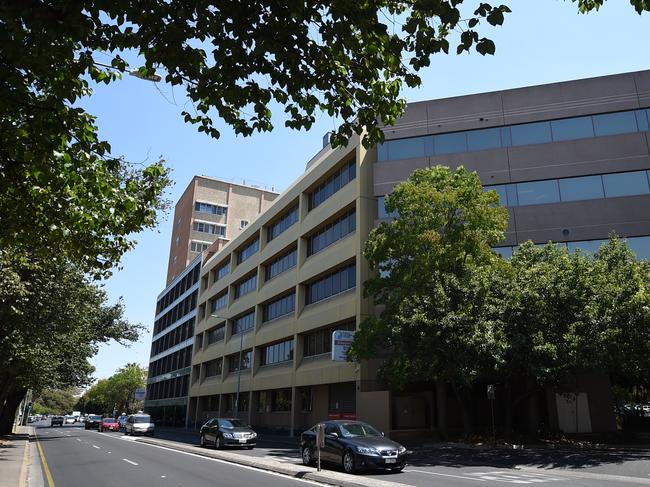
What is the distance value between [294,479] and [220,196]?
6919cm

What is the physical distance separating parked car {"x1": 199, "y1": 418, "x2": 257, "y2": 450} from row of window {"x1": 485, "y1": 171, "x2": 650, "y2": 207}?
61.2 feet

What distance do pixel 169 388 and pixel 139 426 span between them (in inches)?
1382

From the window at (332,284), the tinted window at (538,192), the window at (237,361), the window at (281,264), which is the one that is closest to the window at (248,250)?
the window at (281,264)

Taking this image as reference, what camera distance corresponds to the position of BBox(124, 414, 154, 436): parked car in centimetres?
3916

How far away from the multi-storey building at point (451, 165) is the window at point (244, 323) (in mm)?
6886

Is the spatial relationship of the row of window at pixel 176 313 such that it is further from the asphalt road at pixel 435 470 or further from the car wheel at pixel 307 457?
the car wheel at pixel 307 457

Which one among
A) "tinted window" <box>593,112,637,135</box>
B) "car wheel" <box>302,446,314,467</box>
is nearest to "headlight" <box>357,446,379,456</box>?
"car wheel" <box>302,446,314,467</box>

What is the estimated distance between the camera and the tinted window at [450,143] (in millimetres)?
31516

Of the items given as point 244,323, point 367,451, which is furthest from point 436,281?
point 244,323

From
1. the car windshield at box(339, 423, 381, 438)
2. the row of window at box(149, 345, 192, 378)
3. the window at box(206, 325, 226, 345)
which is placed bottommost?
the car windshield at box(339, 423, 381, 438)

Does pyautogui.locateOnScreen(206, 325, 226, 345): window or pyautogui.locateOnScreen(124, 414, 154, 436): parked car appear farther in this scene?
pyautogui.locateOnScreen(206, 325, 226, 345): window

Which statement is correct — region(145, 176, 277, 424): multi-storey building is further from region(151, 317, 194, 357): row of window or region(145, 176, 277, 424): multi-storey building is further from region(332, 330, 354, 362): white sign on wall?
region(332, 330, 354, 362): white sign on wall

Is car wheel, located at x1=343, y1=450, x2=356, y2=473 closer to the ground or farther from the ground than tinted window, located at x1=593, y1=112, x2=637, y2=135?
closer to the ground

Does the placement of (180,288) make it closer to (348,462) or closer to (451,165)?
(451,165)
